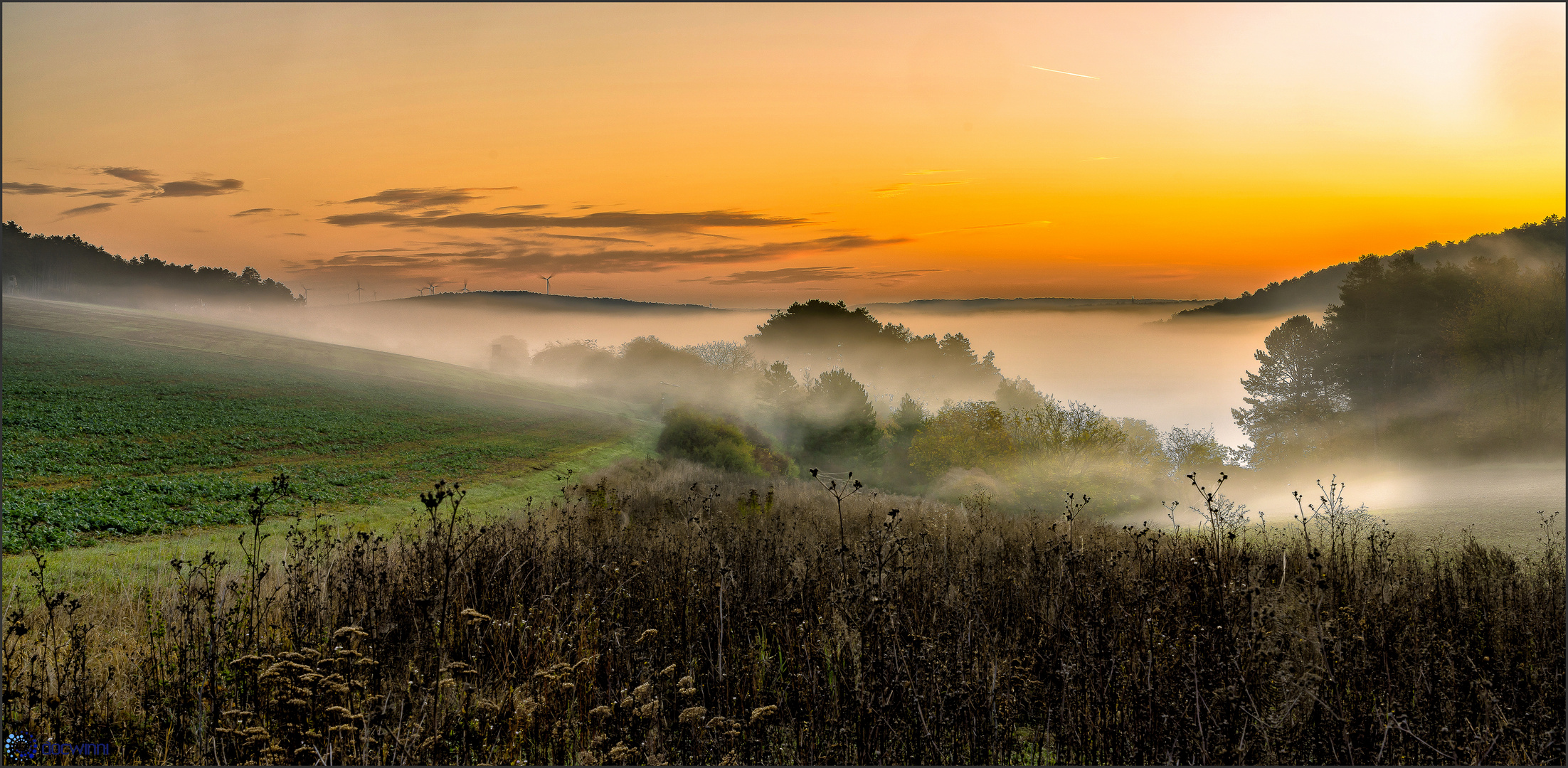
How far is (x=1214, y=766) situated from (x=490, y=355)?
123 m

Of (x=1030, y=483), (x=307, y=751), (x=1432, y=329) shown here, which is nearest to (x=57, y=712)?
(x=307, y=751)

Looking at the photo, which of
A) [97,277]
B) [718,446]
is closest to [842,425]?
[718,446]

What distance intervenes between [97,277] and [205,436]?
104 metres

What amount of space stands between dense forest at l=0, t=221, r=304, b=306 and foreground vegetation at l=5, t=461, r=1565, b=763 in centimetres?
11277

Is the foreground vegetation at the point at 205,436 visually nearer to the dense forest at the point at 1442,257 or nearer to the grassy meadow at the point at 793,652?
the grassy meadow at the point at 793,652

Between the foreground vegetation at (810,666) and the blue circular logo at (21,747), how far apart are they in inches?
10.9

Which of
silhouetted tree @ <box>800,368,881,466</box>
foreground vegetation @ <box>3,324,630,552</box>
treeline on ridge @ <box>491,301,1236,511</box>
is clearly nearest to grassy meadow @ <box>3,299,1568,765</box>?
foreground vegetation @ <box>3,324,630,552</box>

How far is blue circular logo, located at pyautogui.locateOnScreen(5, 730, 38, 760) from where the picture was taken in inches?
207

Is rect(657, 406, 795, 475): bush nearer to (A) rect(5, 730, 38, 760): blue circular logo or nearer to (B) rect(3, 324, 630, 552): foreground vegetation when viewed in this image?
(B) rect(3, 324, 630, 552): foreground vegetation

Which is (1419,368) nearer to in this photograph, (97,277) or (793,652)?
(793,652)

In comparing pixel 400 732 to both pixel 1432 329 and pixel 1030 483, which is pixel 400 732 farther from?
pixel 1432 329

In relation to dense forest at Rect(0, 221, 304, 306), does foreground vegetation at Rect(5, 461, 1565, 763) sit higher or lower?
lower

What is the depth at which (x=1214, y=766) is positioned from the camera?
5363 millimetres

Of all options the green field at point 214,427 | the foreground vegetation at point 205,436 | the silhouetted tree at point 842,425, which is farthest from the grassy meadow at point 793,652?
the silhouetted tree at point 842,425
